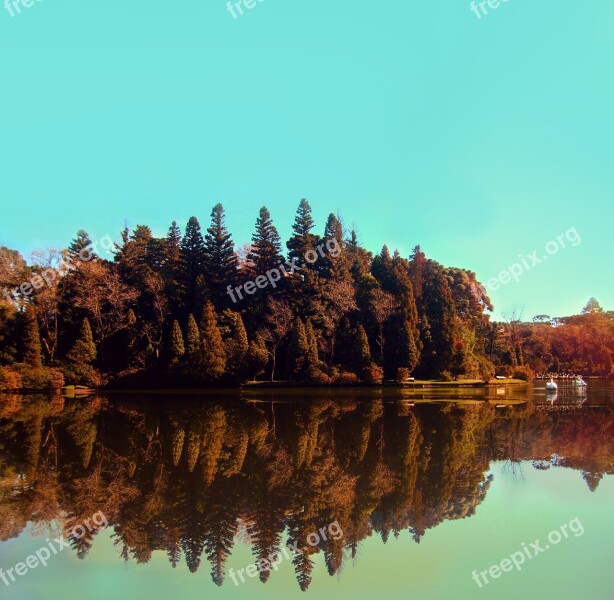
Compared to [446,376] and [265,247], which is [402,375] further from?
[265,247]

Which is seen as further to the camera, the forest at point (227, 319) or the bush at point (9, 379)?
the forest at point (227, 319)

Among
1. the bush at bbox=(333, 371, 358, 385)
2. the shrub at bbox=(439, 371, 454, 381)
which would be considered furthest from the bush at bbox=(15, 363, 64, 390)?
the shrub at bbox=(439, 371, 454, 381)

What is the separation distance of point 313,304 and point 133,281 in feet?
48.6

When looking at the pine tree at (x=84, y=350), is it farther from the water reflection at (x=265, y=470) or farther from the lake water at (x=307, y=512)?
the lake water at (x=307, y=512)

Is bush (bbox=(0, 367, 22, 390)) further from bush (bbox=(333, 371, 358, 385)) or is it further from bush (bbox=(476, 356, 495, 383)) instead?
bush (bbox=(476, 356, 495, 383))

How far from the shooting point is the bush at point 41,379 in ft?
102

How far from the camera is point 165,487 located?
9266 mm

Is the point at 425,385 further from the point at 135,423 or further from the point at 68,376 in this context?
the point at 68,376

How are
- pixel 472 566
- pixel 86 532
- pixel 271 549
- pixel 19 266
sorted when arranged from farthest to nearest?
pixel 19 266 < pixel 86 532 < pixel 271 549 < pixel 472 566

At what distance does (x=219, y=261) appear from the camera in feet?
135

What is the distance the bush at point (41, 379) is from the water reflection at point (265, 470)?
12.1 m

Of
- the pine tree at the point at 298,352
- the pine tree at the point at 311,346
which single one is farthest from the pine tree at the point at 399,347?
the pine tree at the point at 298,352

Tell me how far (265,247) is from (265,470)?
101ft

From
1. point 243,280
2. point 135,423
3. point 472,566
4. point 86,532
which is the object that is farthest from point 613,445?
point 243,280
